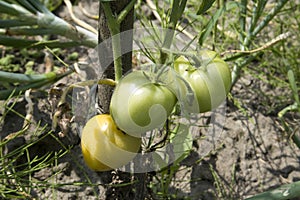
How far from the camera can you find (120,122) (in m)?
0.81

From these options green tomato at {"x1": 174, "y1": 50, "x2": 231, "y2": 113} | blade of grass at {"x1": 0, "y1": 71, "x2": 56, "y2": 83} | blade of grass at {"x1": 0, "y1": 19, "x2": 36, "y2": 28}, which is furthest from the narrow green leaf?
blade of grass at {"x1": 0, "y1": 19, "x2": 36, "y2": 28}

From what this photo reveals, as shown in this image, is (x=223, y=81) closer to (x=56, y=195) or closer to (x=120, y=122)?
(x=120, y=122)

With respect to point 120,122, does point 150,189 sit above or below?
below

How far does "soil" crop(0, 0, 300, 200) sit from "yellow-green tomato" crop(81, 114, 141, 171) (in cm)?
27

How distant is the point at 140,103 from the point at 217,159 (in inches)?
26.5

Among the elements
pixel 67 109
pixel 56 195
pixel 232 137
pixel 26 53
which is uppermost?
pixel 26 53

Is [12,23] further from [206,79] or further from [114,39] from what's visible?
[206,79]

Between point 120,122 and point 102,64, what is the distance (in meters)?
0.25

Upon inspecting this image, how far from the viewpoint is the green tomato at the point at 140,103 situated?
775mm

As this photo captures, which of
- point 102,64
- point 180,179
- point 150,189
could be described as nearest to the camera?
point 102,64

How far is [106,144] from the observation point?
884mm

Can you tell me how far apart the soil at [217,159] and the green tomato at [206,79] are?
42 cm

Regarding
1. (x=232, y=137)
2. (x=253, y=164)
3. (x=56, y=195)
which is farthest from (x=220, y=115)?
(x=56, y=195)

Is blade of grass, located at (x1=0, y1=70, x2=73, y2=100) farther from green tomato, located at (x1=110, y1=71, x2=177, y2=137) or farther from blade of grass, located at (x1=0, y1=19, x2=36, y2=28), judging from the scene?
green tomato, located at (x1=110, y1=71, x2=177, y2=137)
